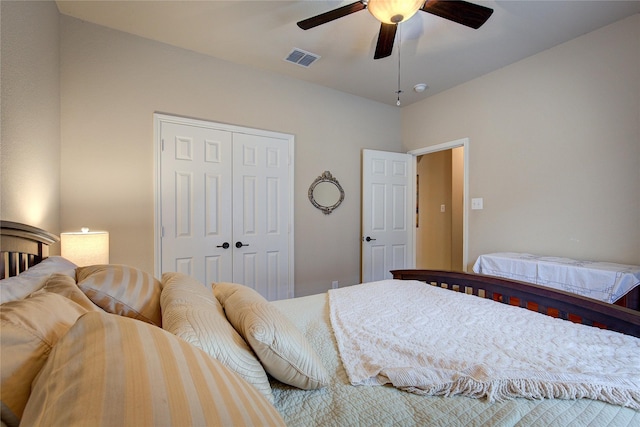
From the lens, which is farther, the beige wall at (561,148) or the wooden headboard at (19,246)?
the beige wall at (561,148)

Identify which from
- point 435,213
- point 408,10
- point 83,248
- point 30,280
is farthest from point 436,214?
point 30,280

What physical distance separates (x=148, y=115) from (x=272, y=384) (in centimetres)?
258

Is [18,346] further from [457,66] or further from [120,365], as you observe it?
[457,66]

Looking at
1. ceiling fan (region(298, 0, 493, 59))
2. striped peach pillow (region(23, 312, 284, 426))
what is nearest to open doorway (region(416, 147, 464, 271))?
ceiling fan (region(298, 0, 493, 59))

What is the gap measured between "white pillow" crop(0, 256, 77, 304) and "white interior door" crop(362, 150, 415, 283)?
9.78ft

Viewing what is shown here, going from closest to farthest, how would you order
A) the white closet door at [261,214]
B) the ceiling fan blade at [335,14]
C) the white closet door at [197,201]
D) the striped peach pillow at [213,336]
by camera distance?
1. the striped peach pillow at [213,336]
2. the ceiling fan blade at [335,14]
3. the white closet door at [197,201]
4. the white closet door at [261,214]

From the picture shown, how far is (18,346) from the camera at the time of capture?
524 millimetres

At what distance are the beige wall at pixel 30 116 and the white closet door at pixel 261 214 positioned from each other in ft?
4.55

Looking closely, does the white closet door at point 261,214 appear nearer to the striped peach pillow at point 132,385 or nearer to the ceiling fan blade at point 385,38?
the ceiling fan blade at point 385,38

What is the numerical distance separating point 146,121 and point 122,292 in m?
2.04

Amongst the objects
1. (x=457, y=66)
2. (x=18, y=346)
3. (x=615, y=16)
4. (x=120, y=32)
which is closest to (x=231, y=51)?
(x=120, y=32)

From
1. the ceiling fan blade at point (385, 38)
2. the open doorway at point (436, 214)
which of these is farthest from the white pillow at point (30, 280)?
the open doorway at point (436, 214)

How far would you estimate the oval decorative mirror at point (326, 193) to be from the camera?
3.41 m

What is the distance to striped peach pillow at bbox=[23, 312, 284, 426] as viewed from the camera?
0.38 metres
